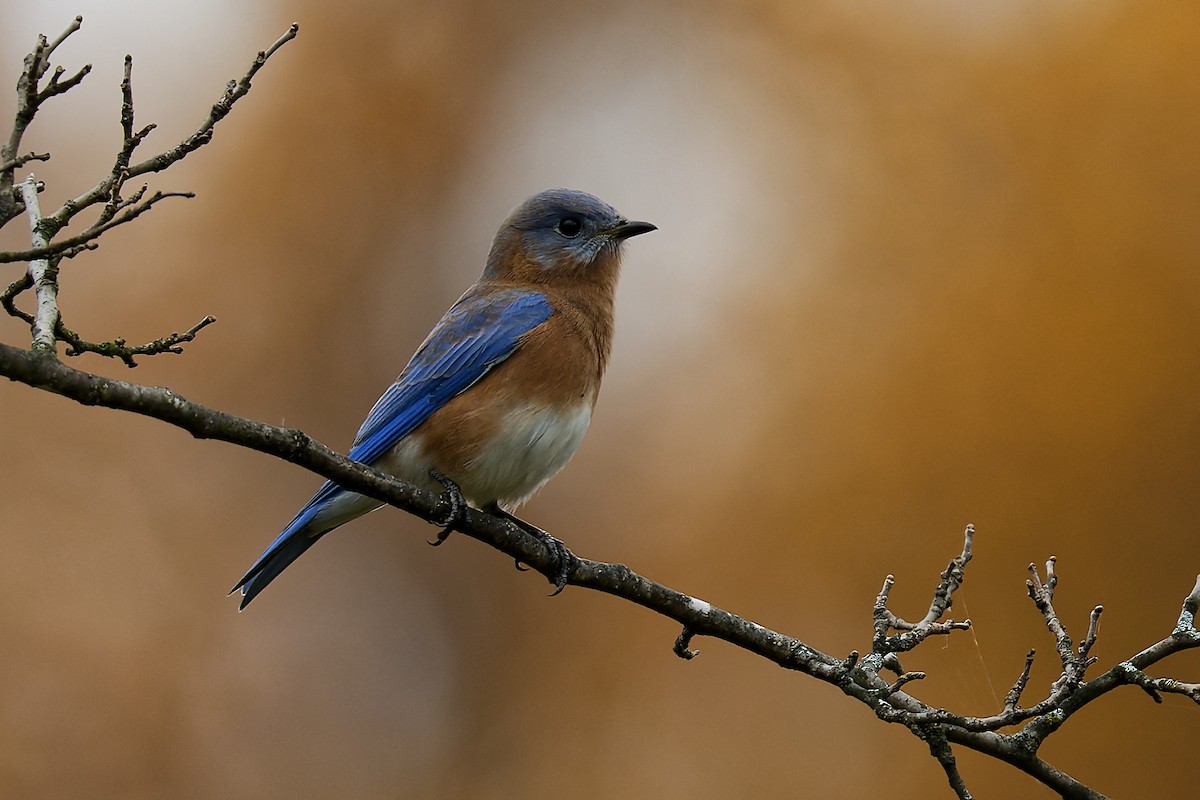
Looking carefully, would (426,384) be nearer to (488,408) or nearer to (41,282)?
(488,408)

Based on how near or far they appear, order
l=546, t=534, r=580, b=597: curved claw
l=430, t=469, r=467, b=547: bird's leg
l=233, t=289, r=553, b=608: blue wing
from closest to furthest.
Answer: l=430, t=469, r=467, b=547: bird's leg → l=546, t=534, r=580, b=597: curved claw → l=233, t=289, r=553, b=608: blue wing

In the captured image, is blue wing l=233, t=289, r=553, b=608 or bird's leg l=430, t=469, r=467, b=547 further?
blue wing l=233, t=289, r=553, b=608

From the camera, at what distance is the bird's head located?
578 cm

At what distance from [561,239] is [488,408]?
135 cm

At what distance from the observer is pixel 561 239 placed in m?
5.92

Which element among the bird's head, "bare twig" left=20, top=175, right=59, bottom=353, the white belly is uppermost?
the bird's head

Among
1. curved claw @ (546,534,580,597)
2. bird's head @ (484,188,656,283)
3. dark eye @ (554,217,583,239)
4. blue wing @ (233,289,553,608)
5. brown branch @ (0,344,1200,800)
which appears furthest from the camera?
dark eye @ (554,217,583,239)

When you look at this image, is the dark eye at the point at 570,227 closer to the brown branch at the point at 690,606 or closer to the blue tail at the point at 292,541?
the blue tail at the point at 292,541

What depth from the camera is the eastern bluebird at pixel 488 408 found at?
4.85 metres

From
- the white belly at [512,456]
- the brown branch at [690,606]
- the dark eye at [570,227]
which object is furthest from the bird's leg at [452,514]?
the dark eye at [570,227]

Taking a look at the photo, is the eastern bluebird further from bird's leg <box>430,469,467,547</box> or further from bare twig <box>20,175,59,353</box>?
bare twig <box>20,175,59,353</box>

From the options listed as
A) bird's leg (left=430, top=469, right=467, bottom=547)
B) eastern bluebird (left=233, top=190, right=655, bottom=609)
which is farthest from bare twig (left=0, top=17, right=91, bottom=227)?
eastern bluebird (left=233, top=190, right=655, bottom=609)

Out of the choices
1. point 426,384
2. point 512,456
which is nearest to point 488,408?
point 512,456

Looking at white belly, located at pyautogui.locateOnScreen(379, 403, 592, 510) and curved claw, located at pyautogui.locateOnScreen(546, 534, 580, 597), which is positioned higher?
white belly, located at pyautogui.locateOnScreen(379, 403, 592, 510)
